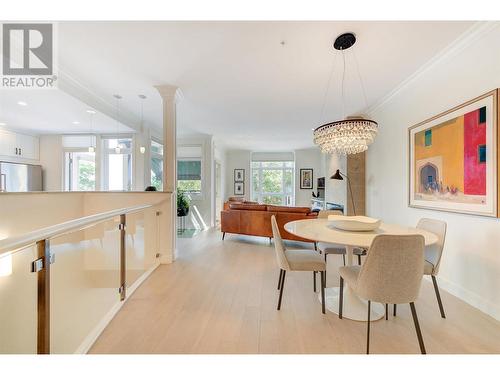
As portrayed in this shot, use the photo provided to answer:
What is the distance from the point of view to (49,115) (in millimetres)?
3945

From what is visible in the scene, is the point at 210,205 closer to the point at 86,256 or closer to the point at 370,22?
the point at 86,256

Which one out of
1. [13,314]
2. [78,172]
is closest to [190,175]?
[78,172]

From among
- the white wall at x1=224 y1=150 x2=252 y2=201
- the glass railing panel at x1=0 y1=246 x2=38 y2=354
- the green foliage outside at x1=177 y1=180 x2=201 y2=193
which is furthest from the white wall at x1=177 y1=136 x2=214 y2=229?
the glass railing panel at x1=0 y1=246 x2=38 y2=354

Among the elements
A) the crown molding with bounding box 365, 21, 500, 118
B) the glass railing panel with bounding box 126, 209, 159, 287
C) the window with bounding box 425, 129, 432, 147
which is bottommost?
the glass railing panel with bounding box 126, 209, 159, 287

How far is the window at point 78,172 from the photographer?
5.41 metres

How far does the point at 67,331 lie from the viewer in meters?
1.74

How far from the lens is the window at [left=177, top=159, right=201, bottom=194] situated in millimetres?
6312

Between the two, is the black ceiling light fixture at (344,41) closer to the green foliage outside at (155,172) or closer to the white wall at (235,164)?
the green foliage outside at (155,172)

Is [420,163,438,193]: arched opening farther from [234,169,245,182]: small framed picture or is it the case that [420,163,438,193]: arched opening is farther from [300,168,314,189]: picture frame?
[234,169,245,182]: small framed picture

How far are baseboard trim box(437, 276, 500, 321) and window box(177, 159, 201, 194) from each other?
541 cm

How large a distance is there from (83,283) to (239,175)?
20.5 feet

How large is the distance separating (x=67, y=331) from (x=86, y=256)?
1432 millimetres

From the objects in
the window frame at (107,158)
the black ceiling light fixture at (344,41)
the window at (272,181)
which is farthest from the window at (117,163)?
the black ceiling light fixture at (344,41)

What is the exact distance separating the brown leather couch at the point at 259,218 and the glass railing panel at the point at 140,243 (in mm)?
1615
